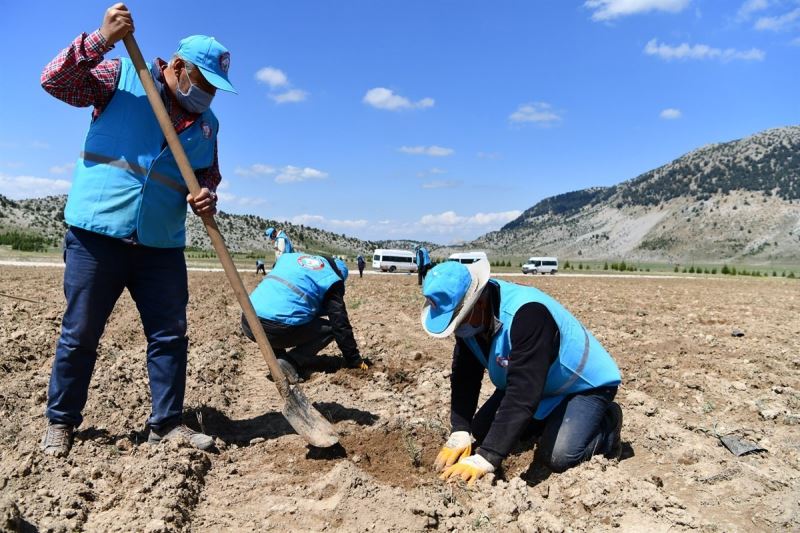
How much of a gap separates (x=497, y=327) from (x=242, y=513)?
1.56 meters

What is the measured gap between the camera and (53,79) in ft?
9.88

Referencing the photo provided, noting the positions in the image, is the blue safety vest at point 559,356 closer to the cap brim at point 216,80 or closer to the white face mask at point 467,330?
the white face mask at point 467,330

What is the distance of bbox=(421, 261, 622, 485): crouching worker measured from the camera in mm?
2934

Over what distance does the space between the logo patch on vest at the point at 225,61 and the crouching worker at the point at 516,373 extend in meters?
1.64

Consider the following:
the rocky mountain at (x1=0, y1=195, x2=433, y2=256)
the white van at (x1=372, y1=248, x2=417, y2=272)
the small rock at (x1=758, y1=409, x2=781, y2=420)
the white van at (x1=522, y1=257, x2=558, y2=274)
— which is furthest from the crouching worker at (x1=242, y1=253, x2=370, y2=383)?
the rocky mountain at (x1=0, y1=195, x2=433, y2=256)

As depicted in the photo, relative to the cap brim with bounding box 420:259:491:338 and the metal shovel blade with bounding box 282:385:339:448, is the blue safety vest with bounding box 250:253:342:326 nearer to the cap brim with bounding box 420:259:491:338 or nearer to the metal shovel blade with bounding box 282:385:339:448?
the metal shovel blade with bounding box 282:385:339:448

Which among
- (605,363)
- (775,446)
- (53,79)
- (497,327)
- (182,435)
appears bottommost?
(775,446)

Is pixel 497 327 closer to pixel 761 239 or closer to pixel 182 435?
pixel 182 435

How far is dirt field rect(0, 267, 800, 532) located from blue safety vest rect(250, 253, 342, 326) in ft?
2.29

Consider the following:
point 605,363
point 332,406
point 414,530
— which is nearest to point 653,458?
point 605,363

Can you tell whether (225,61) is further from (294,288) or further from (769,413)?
(769,413)

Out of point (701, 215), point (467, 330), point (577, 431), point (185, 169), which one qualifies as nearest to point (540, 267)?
point (577, 431)

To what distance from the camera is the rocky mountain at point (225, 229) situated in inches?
2454

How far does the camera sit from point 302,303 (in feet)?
17.5
